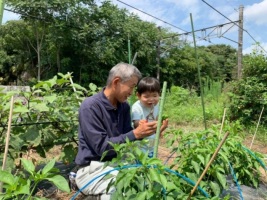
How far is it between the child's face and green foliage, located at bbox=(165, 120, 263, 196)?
1.89 feet

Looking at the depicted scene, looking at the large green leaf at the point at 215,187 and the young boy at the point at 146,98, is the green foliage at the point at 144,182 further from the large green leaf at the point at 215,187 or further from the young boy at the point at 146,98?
the young boy at the point at 146,98

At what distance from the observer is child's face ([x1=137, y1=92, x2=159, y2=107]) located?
264 cm

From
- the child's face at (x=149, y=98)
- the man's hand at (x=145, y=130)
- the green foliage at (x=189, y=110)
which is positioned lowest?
the green foliage at (x=189, y=110)

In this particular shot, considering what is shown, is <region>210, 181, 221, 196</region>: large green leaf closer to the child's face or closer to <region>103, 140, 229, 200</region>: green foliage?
<region>103, 140, 229, 200</region>: green foliage

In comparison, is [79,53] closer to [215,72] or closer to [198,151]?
[198,151]

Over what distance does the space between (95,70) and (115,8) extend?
3112mm

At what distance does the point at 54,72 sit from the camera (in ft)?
52.3

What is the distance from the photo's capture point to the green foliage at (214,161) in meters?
1.74

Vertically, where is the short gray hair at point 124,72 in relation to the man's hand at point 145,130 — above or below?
above

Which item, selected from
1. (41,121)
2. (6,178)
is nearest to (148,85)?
(41,121)

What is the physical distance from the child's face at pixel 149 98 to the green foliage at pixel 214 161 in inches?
22.7

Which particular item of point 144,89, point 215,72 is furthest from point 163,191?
point 215,72

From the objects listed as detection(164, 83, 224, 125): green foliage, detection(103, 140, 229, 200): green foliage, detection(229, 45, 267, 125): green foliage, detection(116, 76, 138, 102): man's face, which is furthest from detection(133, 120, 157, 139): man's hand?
detection(164, 83, 224, 125): green foliage

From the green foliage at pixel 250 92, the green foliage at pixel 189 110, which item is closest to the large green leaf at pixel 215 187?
the green foliage at pixel 250 92
